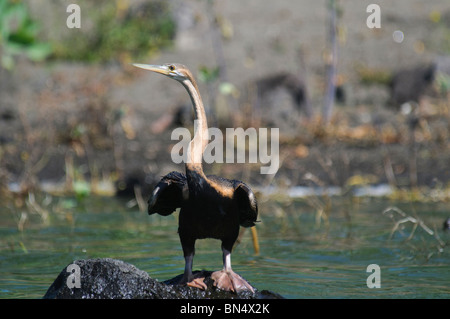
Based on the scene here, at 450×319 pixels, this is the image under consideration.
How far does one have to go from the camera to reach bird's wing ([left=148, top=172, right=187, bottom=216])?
5234 mm

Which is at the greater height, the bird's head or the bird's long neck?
the bird's head

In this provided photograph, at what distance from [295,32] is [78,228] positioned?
42.0ft

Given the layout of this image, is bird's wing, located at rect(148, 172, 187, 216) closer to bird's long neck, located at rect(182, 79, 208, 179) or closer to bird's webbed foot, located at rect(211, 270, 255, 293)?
bird's long neck, located at rect(182, 79, 208, 179)

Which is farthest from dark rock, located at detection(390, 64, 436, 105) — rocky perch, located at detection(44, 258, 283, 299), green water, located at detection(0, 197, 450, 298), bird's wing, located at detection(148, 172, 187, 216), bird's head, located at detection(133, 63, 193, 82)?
rocky perch, located at detection(44, 258, 283, 299)

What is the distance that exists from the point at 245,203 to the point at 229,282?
1.85 feet

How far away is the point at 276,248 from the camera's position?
8.41 meters

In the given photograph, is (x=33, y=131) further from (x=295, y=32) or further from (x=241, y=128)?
(x=295, y=32)

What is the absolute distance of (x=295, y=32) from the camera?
21047mm

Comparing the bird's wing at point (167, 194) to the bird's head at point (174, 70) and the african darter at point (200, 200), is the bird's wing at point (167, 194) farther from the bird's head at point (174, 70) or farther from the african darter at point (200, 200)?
the bird's head at point (174, 70)

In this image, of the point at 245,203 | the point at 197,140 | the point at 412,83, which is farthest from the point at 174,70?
the point at 412,83

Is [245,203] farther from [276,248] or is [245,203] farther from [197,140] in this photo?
[276,248]

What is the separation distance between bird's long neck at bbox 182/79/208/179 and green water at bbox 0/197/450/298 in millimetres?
1644

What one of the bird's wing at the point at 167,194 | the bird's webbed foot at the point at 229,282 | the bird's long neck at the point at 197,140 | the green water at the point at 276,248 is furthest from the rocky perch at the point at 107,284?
the green water at the point at 276,248
